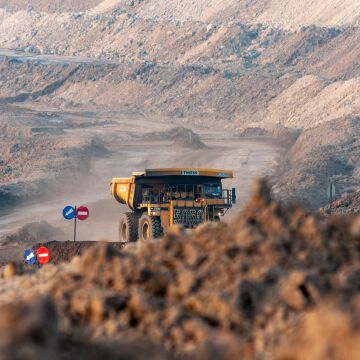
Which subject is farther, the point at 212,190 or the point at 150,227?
the point at 212,190

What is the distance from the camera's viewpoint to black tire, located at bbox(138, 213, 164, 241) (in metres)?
31.3

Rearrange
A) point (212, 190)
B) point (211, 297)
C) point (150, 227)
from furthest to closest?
point (212, 190), point (150, 227), point (211, 297)

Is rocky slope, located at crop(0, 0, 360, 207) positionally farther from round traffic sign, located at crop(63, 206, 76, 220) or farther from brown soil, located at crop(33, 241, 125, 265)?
round traffic sign, located at crop(63, 206, 76, 220)

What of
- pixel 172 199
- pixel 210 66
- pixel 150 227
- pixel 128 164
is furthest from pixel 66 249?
pixel 210 66

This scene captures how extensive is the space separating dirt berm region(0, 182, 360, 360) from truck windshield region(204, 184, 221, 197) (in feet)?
75.4

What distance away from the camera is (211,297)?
719 centimetres

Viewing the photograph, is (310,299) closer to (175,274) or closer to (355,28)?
(175,274)

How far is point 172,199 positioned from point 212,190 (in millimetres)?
1281

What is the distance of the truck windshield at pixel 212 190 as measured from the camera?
32.3m

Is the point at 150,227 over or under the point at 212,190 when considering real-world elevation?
under

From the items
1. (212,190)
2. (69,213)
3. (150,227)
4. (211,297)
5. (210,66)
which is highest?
(210,66)

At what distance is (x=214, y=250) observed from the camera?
26.9 ft

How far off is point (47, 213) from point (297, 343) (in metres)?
47.9

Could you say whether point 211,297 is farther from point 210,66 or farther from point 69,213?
point 210,66
